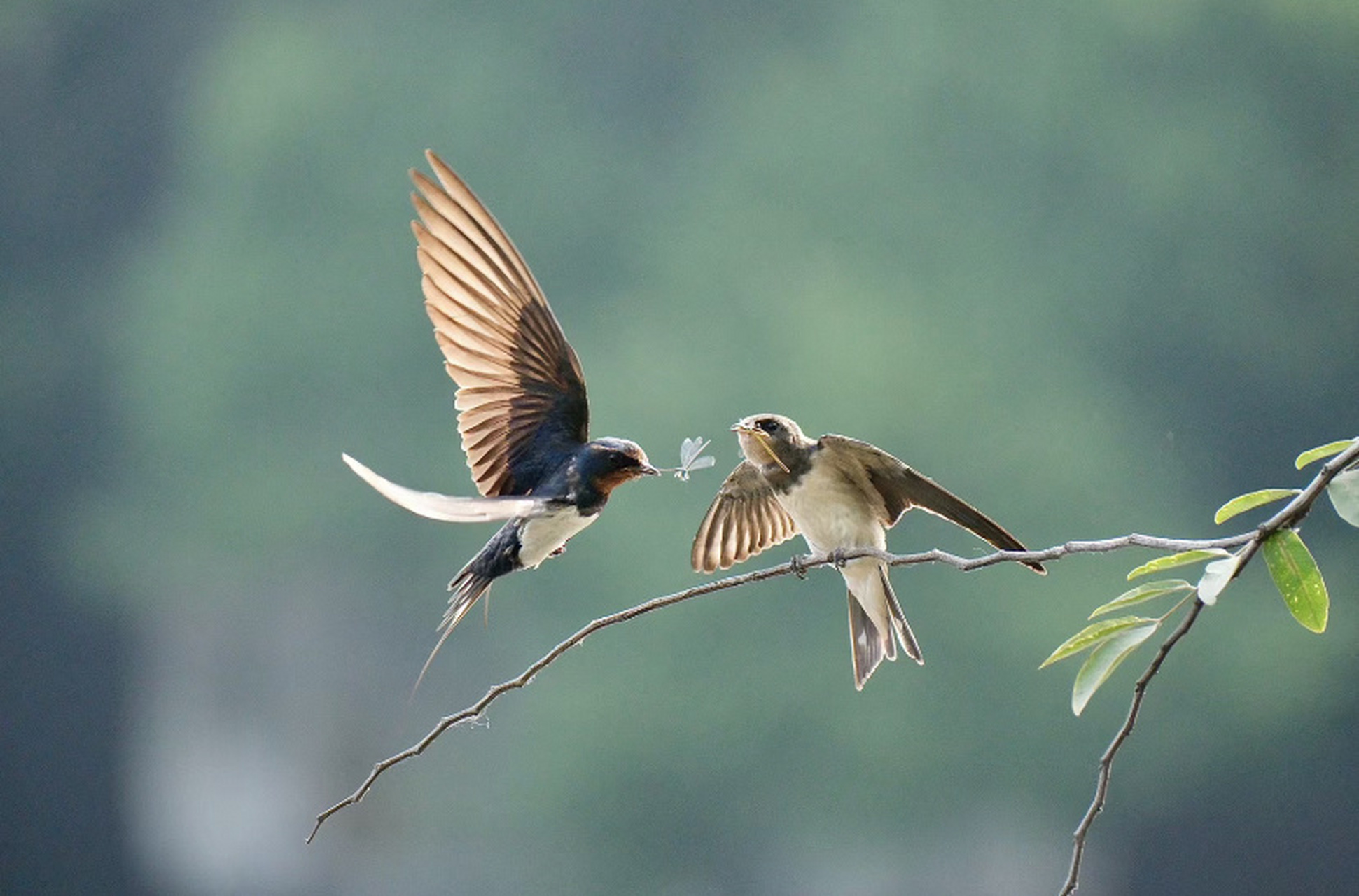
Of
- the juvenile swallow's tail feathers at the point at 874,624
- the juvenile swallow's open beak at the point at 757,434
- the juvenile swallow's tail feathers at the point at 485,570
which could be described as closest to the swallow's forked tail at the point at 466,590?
the juvenile swallow's tail feathers at the point at 485,570

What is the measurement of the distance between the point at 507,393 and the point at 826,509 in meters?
0.33

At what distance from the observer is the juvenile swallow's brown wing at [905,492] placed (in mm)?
1002

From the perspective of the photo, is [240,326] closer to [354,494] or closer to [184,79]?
[354,494]

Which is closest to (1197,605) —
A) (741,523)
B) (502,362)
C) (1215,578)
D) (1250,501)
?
(1215,578)

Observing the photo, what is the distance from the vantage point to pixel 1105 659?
61cm

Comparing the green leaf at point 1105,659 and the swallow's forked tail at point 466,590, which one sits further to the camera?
the swallow's forked tail at point 466,590

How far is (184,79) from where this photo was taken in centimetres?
632

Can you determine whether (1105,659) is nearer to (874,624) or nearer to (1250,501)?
(1250,501)

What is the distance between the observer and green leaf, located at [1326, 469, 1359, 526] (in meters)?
0.60

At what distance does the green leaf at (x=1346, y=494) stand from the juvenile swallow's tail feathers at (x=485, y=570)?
0.51m

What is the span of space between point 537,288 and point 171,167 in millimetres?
5708

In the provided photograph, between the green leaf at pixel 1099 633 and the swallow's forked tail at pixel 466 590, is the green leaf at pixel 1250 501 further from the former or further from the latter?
the swallow's forked tail at pixel 466 590

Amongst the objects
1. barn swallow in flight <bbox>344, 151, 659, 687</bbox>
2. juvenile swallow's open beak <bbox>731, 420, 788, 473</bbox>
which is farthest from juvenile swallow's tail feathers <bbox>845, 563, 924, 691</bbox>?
barn swallow in flight <bbox>344, 151, 659, 687</bbox>

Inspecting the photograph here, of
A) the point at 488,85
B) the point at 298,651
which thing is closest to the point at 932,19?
the point at 488,85
